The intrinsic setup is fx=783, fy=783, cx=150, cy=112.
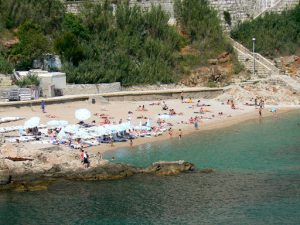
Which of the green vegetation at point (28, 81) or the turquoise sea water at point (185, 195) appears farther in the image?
the green vegetation at point (28, 81)

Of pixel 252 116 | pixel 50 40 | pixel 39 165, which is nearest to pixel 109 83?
pixel 50 40

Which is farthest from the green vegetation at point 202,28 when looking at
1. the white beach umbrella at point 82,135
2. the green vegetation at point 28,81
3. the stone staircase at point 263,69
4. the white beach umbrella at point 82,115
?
the white beach umbrella at point 82,135

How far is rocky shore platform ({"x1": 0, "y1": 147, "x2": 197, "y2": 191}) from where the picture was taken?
29469 millimetres

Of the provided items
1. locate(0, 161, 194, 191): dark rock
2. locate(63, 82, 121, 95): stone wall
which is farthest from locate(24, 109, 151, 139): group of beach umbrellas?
locate(63, 82, 121, 95): stone wall

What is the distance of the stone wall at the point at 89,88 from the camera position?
46781 millimetres

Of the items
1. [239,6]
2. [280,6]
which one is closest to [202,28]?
[239,6]

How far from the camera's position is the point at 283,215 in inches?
1018

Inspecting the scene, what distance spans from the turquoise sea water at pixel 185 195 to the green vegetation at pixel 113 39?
48.9 ft

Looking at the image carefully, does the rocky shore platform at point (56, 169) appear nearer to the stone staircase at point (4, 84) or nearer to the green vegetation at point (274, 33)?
the stone staircase at point (4, 84)

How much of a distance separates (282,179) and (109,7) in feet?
89.6

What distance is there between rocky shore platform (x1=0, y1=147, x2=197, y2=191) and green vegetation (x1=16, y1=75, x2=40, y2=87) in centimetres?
1347

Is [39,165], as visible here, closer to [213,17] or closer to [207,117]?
→ [207,117]

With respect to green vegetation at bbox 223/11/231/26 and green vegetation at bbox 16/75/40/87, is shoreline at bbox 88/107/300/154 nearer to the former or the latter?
green vegetation at bbox 16/75/40/87

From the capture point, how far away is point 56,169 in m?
30.4
